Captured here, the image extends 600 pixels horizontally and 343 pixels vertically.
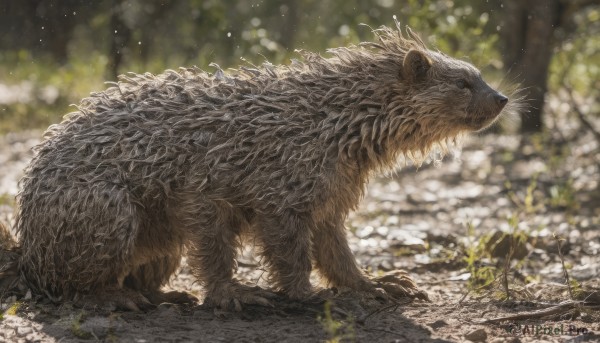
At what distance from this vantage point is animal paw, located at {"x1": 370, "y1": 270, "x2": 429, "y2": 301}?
18.0ft

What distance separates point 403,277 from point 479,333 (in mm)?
1264

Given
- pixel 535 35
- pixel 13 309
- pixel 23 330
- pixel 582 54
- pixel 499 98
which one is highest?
pixel 535 35

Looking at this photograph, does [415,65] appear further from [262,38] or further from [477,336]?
[262,38]

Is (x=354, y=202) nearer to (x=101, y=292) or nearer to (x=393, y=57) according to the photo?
(x=393, y=57)

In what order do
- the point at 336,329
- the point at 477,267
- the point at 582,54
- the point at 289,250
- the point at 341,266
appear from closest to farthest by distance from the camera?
1. the point at 336,329
2. the point at 289,250
3. the point at 341,266
4. the point at 477,267
5. the point at 582,54

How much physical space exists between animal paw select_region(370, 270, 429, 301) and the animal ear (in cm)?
135

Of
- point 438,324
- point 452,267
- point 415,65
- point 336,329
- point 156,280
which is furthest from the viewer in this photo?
point 452,267

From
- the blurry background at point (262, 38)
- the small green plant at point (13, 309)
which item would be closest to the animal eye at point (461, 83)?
the blurry background at point (262, 38)

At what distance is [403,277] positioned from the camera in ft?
18.9

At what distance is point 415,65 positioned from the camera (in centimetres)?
524

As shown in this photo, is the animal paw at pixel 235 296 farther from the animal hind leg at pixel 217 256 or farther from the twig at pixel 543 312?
the twig at pixel 543 312

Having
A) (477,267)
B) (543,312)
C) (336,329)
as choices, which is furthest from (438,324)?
(477,267)

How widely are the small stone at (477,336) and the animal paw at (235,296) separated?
3.91ft

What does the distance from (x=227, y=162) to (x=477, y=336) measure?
5.64 feet
